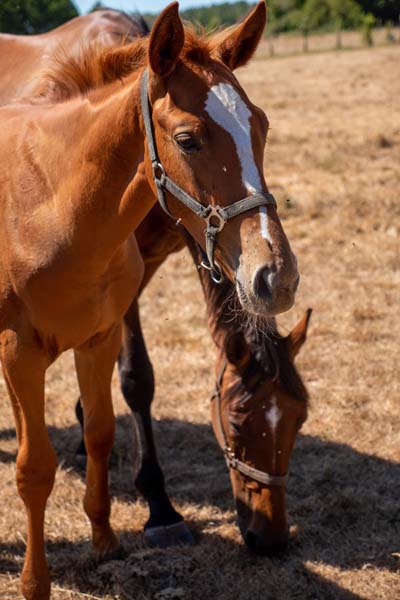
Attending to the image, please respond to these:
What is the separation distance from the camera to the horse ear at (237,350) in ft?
10.3

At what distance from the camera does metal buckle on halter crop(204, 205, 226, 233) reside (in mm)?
2080

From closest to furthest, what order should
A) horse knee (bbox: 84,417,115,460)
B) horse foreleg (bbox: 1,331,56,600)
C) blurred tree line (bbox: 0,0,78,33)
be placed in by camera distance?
1. horse foreleg (bbox: 1,331,56,600)
2. horse knee (bbox: 84,417,115,460)
3. blurred tree line (bbox: 0,0,78,33)

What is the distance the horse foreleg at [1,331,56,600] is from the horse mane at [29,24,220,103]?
0.89 m

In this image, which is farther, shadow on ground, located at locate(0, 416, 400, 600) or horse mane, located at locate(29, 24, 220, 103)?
shadow on ground, located at locate(0, 416, 400, 600)

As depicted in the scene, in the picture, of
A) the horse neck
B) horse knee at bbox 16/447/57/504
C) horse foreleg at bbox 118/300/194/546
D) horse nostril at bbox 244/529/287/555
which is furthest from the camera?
horse foreleg at bbox 118/300/194/546

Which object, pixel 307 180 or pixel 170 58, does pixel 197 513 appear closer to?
pixel 170 58

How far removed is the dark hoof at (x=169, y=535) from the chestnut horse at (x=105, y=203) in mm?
212

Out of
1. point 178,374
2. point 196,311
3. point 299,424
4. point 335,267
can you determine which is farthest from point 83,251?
point 335,267

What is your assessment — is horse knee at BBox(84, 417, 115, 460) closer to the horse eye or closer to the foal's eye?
the horse eye

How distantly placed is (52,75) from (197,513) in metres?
2.11

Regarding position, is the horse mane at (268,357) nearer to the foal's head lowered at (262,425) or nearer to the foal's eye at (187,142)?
the foal's head lowered at (262,425)

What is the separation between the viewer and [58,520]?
3.57 meters

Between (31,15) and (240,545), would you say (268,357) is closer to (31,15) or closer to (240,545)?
(240,545)

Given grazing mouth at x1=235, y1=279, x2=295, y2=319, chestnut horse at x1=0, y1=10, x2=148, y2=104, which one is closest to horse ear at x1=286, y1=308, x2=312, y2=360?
grazing mouth at x1=235, y1=279, x2=295, y2=319
